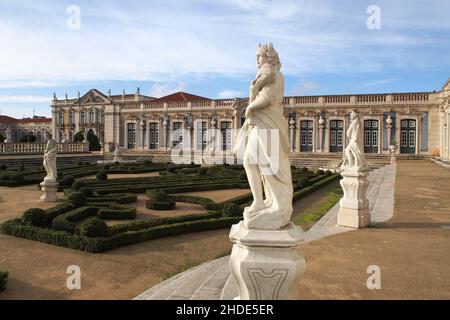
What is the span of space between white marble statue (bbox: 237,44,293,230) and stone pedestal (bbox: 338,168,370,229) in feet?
16.9

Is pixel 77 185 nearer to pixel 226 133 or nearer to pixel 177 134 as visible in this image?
pixel 226 133

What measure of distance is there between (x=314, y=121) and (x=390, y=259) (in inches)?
1271

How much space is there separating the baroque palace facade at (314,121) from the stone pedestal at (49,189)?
77.3 ft

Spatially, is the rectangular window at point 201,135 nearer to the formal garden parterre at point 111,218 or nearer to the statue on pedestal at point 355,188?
the formal garden parterre at point 111,218

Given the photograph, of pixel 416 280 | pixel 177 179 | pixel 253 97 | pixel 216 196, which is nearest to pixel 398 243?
pixel 416 280

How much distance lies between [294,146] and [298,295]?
34354 millimetres

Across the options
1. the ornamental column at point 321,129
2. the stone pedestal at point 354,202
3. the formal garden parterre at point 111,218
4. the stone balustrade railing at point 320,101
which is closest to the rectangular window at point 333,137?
the ornamental column at point 321,129

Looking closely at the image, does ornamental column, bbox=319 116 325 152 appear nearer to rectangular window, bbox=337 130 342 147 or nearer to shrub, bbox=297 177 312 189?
rectangular window, bbox=337 130 342 147

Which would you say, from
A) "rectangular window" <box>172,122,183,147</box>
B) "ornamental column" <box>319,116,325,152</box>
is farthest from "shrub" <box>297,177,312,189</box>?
"rectangular window" <box>172,122,183,147</box>

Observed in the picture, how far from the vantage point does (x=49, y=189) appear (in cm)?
1227

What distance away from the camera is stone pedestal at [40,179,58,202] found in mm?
12188

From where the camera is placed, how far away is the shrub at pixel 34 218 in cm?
845

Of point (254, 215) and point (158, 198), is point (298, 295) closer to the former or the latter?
point (254, 215)

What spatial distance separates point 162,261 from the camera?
668 cm
